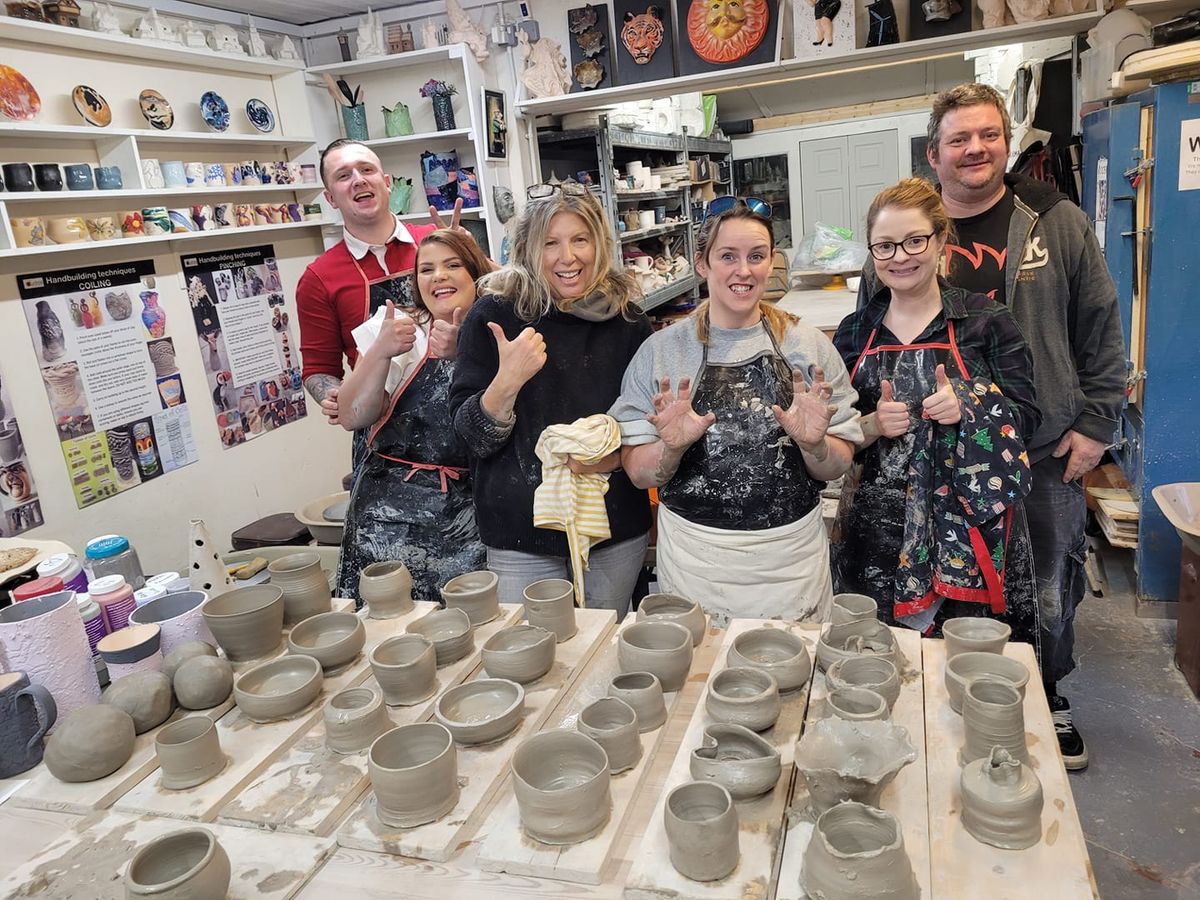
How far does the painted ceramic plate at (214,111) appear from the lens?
3885mm

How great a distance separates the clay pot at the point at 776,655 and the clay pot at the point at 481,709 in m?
0.38

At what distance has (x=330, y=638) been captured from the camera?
1670 millimetres

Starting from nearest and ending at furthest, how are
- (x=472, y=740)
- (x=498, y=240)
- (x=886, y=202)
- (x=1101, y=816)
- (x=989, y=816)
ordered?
(x=989, y=816), (x=472, y=740), (x=886, y=202), (x=1101, y=816), (x=498, y=240)

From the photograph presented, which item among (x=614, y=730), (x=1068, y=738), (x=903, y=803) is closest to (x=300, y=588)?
(x=614, y=730)

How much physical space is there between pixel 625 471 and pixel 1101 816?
5.54ft

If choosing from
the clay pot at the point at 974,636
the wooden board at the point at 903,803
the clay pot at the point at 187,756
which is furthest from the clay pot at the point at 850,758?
the clay pot at the point at 187,756

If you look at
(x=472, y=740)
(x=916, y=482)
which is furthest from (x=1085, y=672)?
(x=472, y=740)

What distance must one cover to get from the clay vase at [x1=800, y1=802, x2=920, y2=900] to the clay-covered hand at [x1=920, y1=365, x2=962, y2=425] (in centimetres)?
111

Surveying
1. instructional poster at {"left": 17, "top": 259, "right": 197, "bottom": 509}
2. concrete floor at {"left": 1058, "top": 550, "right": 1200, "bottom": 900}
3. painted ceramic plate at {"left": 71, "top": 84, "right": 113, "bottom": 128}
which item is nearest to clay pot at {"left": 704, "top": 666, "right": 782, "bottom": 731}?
concrete floor at {"left": 1058, "top": 550, "right": 1200, "bottom": 900}

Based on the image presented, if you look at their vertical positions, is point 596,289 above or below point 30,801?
above

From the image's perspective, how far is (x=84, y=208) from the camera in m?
3.40

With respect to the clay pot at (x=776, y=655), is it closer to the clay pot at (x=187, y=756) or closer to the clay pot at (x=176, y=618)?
the clay pot at (x=187, y=756)

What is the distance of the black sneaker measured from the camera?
2529 millimetres

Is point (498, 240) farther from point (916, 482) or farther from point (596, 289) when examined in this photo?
point (916, 482)
